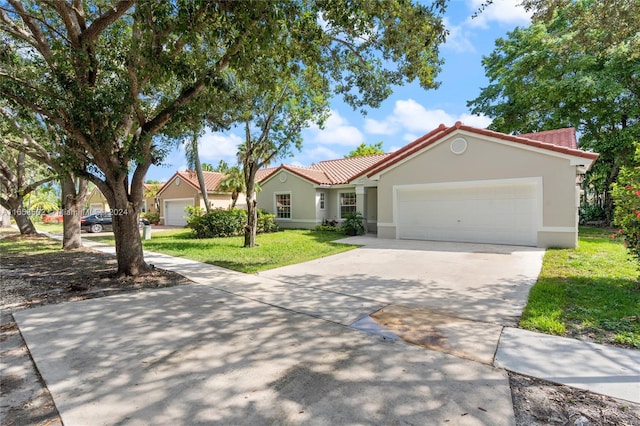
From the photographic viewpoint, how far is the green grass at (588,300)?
418 centimetres

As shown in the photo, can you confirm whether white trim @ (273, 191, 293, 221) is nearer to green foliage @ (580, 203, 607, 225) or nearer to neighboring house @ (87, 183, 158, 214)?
neighboring house @ (87, 183, 158, 214)

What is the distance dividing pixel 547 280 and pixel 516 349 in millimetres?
3867

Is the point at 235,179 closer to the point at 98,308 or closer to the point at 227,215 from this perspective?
the point at 227,215

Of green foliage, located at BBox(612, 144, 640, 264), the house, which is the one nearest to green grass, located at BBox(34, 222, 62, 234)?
the house

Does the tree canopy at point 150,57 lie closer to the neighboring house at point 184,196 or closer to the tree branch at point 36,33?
the tree branch at point 36,33

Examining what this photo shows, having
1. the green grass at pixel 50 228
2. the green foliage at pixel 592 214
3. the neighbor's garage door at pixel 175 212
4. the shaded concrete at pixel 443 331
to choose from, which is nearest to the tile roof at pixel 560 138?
the green foliage at pixel 592 214

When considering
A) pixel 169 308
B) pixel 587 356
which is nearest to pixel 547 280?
pixel 587 356

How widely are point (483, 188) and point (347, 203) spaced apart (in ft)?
26.4

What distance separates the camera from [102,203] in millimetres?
38688

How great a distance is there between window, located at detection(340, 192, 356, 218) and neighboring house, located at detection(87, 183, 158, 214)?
2016 cm

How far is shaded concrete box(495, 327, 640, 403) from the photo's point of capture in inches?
117

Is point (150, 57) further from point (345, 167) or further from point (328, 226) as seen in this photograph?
point (345, 167)

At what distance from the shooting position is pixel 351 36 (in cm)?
766

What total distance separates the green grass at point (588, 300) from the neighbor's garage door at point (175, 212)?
81.7 ft
